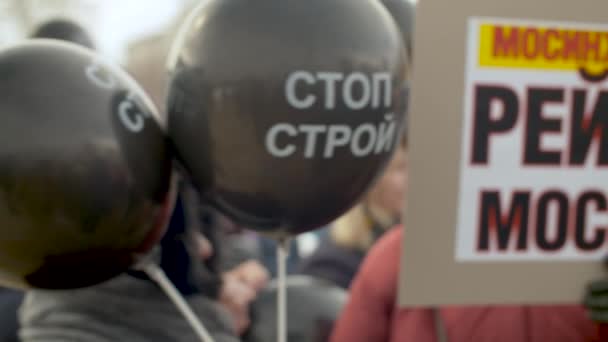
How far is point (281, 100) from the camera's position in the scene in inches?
30.0

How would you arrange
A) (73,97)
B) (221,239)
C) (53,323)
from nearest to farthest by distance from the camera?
(73,97), (53,323), (221,239)

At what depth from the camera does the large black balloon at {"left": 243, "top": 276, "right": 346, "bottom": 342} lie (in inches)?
48.6

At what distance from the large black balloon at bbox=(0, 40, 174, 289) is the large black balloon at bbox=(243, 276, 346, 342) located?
0.48 m

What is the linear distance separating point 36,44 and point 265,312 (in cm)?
66

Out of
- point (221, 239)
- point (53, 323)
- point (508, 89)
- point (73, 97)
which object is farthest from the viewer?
point (221, 239)

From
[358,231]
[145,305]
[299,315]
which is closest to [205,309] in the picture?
[145,305]

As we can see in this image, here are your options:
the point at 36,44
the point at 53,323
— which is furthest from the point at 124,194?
the point at 53,323

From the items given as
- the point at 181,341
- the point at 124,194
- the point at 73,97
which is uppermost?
the point at 73,97

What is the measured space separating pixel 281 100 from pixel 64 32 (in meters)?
0.64

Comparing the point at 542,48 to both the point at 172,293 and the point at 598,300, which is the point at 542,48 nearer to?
the point at 598,300

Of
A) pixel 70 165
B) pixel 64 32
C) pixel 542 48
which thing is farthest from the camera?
pixel 64 32

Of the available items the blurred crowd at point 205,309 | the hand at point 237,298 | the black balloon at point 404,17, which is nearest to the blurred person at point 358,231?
the hand at point 237,298

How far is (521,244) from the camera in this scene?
0.87 meters

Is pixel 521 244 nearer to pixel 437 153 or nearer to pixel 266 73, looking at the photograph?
pixel 437 153
